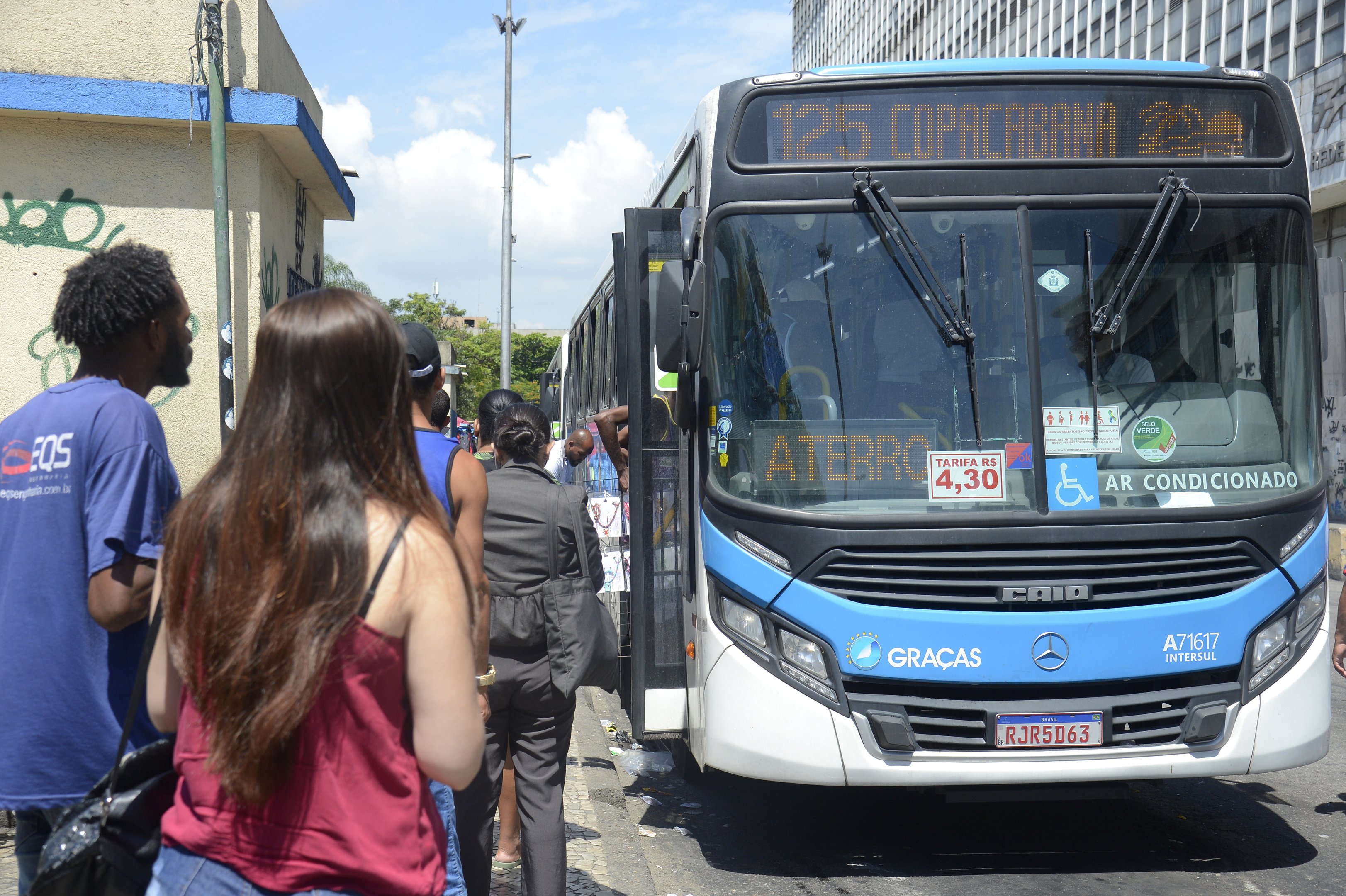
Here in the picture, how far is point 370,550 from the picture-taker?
1.69m

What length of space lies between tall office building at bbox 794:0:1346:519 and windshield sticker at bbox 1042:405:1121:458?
3.93 feet

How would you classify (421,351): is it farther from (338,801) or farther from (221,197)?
(221,197)

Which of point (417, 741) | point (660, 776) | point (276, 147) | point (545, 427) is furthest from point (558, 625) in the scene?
point (276, 147)

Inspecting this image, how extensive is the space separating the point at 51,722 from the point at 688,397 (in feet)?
9.86

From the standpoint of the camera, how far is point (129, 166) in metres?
8.36

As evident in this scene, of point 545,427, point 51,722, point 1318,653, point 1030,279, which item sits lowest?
point 1318,653

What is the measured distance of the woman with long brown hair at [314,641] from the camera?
165cm

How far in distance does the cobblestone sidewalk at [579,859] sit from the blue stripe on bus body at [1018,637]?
1.19 meters

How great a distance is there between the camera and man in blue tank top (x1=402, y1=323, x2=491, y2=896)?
10.5ft

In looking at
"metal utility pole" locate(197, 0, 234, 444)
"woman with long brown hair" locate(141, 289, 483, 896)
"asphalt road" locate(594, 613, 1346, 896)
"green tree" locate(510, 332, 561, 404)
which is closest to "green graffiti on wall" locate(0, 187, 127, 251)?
"metal utility pole" locate(197, 0, 234, 444)

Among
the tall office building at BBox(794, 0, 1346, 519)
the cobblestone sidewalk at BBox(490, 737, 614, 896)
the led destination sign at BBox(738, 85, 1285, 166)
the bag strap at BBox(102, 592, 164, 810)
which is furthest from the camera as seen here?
the tall office building at BBox(794, 0, 1346, 519)

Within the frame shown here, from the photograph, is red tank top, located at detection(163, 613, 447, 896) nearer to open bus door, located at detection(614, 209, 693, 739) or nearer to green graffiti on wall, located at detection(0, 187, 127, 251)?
open bus door, located at detection(614, 209, 693, 739)

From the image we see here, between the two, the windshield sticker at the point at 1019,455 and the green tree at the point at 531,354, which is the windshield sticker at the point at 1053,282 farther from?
the green tree at the point at 531,354

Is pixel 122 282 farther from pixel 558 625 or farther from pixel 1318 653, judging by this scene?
pixel 1318 653
